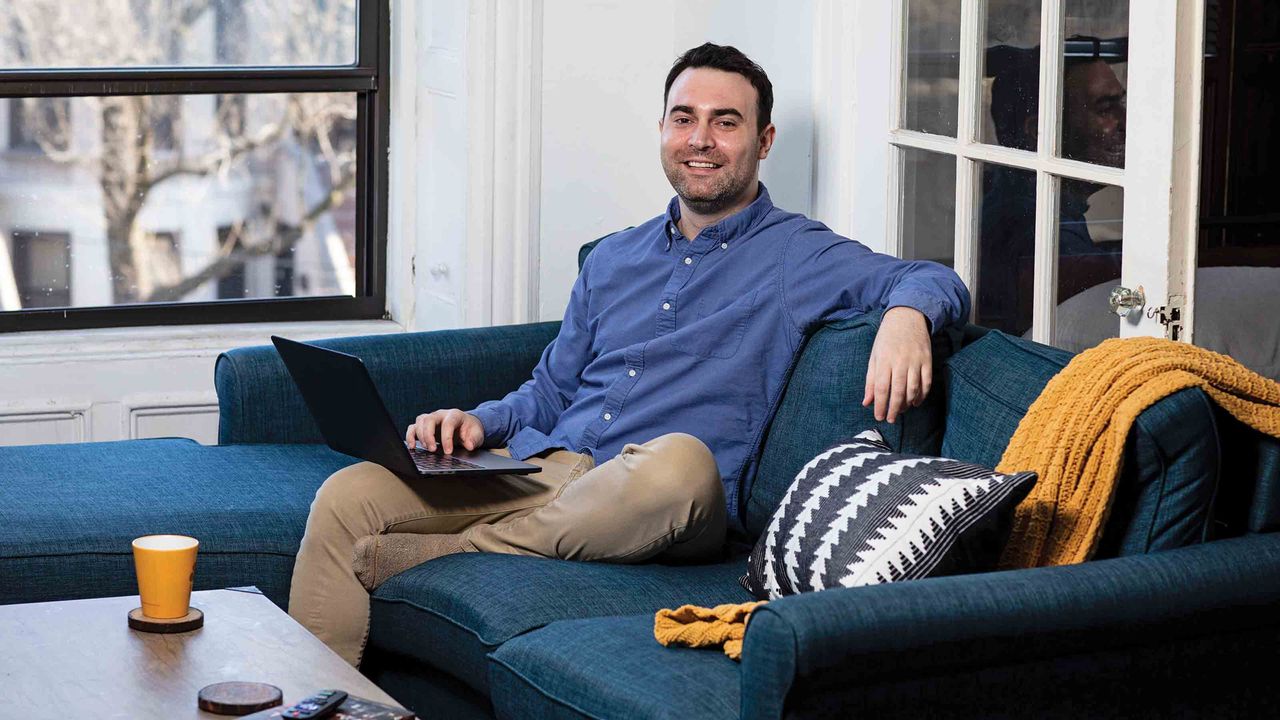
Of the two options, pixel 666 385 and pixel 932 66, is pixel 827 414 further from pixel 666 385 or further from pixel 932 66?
pixel 932 66

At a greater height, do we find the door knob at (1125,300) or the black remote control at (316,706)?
the door knob at (1125,300)

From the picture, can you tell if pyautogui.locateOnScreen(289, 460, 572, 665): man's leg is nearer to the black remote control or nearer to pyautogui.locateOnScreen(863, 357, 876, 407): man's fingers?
pyautogui.locateOnScreen(863, 357, 876, 407): man's fingers

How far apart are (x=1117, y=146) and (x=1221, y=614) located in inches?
31.8

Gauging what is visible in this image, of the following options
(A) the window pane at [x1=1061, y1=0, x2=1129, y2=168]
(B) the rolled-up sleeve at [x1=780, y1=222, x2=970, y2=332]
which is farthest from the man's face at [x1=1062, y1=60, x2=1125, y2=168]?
(B) the rolled-up sleeve at [x1=780, y1=222, x2=970, y2=332]

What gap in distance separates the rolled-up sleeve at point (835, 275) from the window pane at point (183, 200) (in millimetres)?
1916

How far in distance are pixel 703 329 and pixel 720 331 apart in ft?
0.10

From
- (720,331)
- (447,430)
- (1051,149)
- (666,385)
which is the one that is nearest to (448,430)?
(447,430)

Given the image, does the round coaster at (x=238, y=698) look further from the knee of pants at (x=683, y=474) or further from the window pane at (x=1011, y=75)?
the window pane at (x=1011, y=75)

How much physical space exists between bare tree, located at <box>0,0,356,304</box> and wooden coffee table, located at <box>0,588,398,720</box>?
217 cm

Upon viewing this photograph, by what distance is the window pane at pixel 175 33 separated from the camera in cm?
383

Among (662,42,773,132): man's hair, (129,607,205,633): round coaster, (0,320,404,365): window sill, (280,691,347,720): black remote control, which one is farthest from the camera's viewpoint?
(0,320,404,365): window sill

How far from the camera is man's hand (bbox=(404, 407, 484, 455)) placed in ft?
8.72

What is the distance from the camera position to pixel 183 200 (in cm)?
406

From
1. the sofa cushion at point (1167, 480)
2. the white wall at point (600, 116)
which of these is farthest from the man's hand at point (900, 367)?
the white wall at point (600, 116)
